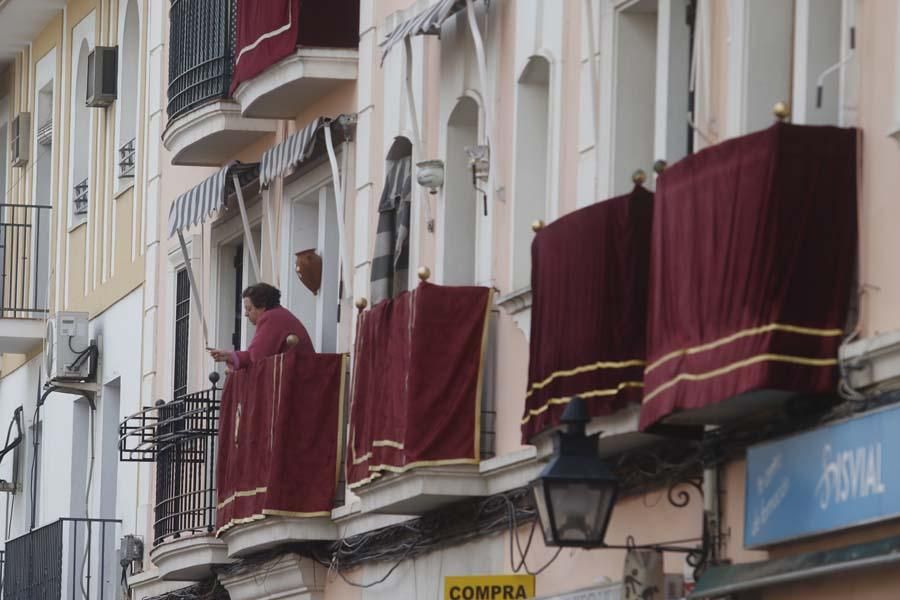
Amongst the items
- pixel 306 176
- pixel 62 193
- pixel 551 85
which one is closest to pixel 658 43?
pixel 551 85

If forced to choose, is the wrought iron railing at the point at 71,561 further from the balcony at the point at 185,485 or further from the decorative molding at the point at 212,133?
the decorative molding at the point at 212,133

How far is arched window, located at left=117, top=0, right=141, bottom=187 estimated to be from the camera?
29.6m

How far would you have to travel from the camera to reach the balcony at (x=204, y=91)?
2381 cm

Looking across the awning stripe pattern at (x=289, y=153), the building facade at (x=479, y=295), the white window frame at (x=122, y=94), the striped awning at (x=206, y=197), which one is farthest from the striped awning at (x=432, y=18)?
the white window frame at (x=122, y=94)

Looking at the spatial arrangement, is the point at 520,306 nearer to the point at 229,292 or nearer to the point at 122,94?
the point at 229,292

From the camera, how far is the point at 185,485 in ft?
78.6

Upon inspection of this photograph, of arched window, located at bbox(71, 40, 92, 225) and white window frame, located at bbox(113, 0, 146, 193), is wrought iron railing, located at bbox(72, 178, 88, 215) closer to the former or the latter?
arched window, located at bbox(71, 40, 92, 225)

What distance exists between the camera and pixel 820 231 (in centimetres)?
1309

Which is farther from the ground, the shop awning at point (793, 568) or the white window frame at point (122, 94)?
the white window frame at point (122, 94)

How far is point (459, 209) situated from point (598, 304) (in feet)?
13.7

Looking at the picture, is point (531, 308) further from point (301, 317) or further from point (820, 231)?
point (301, 317)

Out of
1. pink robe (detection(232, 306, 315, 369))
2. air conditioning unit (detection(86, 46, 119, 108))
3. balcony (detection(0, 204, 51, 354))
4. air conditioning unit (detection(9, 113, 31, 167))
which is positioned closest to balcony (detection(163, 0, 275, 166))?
pink robe (detection(232, 306, 315, 369))

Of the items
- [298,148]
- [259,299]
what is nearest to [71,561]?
[259,299]

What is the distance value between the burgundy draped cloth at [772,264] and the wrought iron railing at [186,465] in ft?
32.8
